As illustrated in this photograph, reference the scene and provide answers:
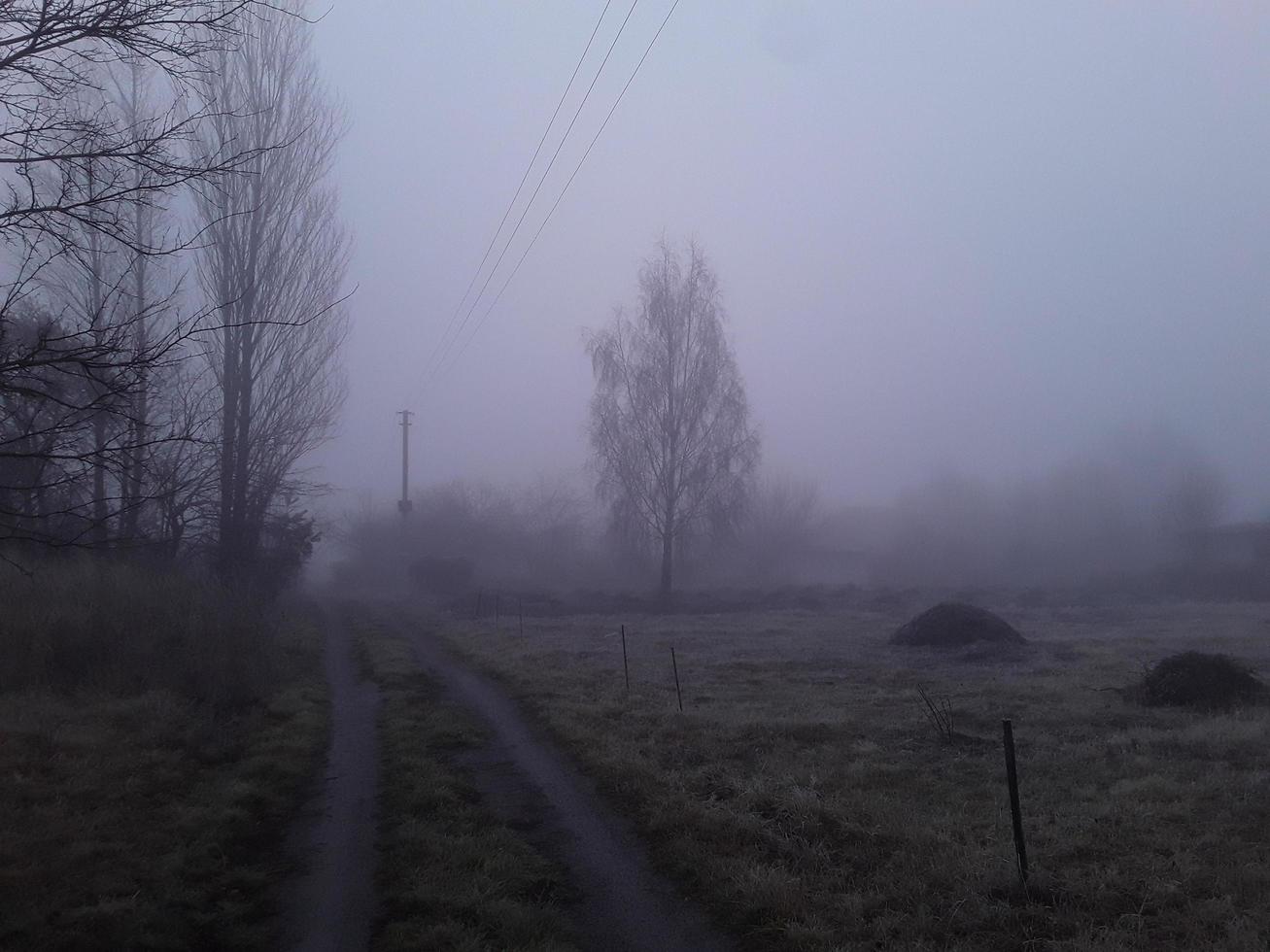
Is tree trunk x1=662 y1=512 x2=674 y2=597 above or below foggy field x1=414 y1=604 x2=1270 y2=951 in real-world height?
above

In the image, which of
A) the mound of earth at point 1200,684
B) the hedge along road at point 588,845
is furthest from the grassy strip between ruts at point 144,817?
the mound of earth at point 1200,684

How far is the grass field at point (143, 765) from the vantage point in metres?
6.06

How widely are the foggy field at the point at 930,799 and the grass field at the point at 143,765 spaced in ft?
9.96

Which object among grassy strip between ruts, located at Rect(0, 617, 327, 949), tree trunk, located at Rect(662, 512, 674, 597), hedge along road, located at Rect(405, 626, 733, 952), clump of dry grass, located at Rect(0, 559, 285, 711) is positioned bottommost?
hedge along road, located at Rect(405, 626, 733, 952)

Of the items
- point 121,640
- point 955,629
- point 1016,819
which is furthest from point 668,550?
point 1016,819

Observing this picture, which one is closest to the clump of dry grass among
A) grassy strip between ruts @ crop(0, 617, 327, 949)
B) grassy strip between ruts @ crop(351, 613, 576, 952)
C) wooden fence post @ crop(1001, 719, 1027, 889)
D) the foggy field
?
grassy strip between ruts @ crop(0, 617, 327, 949)

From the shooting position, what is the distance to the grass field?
606 cm

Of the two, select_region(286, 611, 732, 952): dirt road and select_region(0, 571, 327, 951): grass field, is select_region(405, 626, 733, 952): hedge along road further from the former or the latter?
select_region(0, 571, 327, 951): grass field

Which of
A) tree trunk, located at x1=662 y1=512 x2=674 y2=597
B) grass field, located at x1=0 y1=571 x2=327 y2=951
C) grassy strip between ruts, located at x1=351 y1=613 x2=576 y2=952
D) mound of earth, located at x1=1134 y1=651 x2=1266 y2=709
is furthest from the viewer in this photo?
tree trunk, located at x1=662 y1=512 x2=674 y2=597

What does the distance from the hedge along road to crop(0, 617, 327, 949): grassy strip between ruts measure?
1853mm

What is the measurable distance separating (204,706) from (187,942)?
25.5 ft

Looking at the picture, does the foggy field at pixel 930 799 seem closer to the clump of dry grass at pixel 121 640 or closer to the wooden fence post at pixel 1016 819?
the wooden fence post at pixel 1016 819

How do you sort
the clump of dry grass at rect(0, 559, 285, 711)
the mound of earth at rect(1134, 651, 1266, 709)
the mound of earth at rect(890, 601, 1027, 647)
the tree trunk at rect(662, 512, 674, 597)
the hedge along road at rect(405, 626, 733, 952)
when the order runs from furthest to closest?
the tree trunk at rect(662, 512, 674, 597)
the mound of earth at rect(890, 601, 1027, 647)
the mound of earth at rect(1134, 651, 1266, 709)
the clump of dry grass at rect(0, 559, 285, 711)
the hedge along road at rect(405, 626, 733, 952)

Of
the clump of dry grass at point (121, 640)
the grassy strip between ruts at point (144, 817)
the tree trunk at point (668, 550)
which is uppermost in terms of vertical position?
the tree trunk at point (668, 550)
